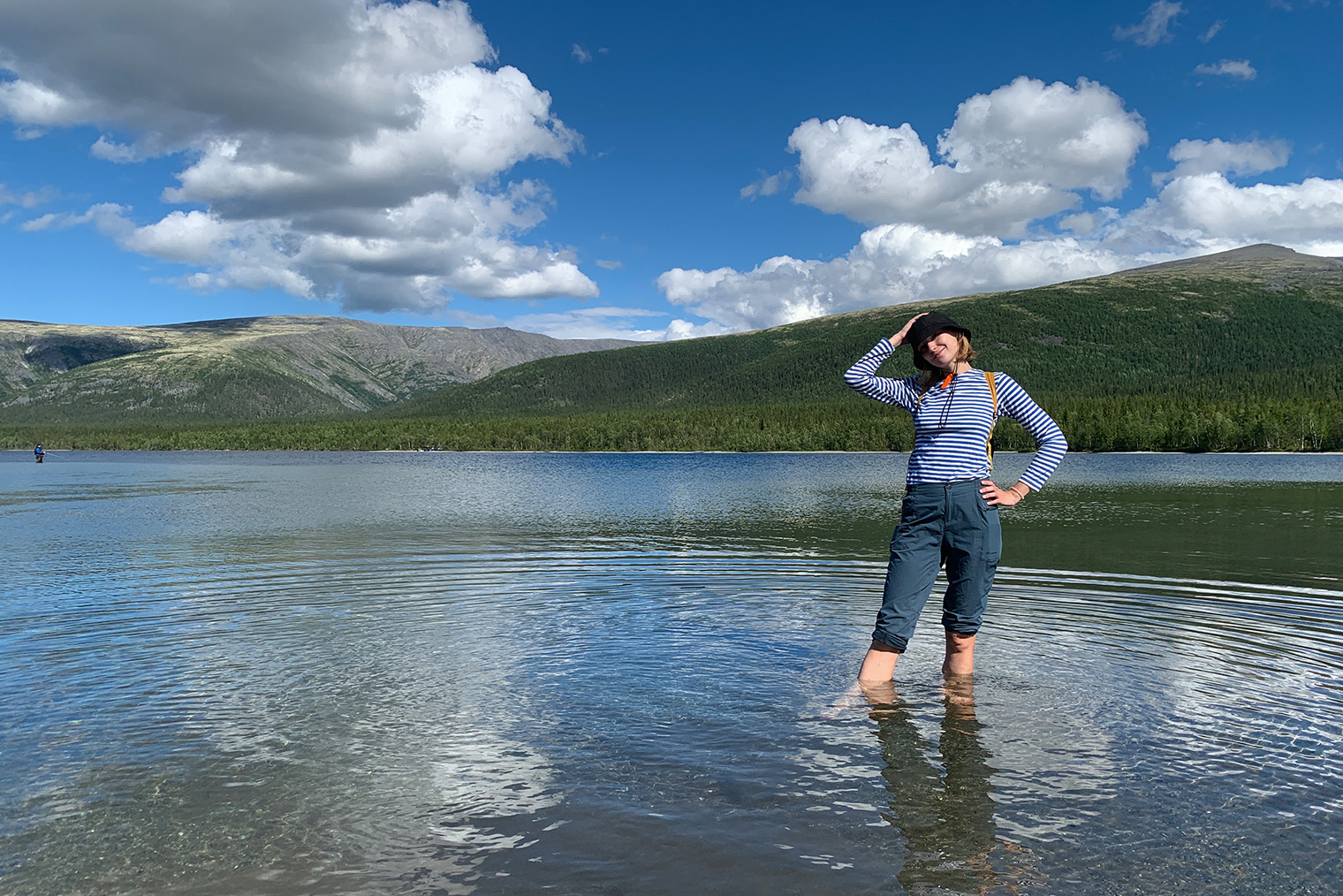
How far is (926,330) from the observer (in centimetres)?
870

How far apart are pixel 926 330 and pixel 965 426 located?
41.4 inches

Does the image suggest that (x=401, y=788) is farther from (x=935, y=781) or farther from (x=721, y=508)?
(x=721, y=508)

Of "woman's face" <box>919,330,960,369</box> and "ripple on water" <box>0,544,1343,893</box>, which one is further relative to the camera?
"woman's face" <box>919,330,960,369</box>

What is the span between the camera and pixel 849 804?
6.49m

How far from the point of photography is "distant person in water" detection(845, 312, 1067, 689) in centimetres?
838

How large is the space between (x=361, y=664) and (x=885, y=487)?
53268mm

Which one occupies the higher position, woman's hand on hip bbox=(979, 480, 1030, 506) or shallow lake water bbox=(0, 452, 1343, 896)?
woman's hand on hip bbox=(979, 480, 1030, 506)

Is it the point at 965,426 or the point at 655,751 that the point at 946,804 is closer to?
the point at 655,751

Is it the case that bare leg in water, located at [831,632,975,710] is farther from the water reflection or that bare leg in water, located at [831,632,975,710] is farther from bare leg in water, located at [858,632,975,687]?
the water reflection

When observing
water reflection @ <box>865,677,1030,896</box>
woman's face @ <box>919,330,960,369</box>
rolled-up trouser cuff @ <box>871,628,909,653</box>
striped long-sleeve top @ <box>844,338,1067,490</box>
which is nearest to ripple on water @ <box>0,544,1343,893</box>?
water reflection @ <box>865,677,1030,896</box>

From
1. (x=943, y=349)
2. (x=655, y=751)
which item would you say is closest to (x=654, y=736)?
(x=655, y=751)

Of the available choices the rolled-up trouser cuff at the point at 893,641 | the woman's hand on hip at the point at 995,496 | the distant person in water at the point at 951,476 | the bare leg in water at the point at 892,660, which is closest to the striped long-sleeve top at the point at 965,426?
the distant person in water at the point at 951,476

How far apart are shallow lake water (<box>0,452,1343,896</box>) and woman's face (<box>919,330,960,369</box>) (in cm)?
343

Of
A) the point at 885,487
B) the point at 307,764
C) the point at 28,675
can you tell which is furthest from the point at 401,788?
the point at 885,487
